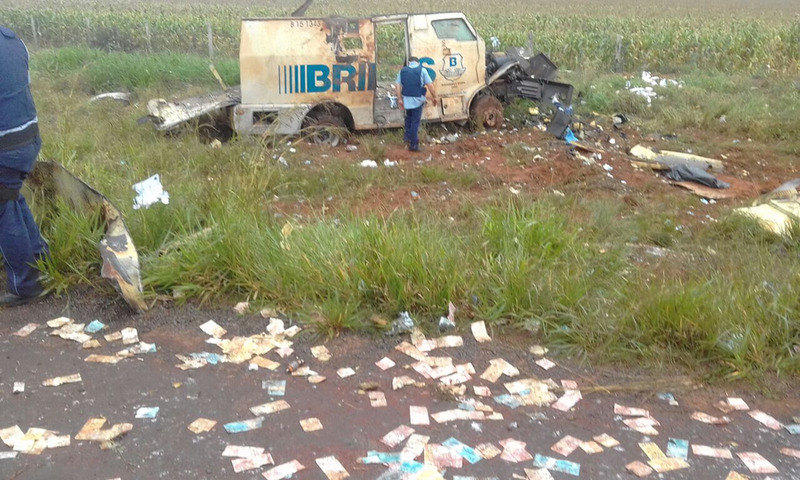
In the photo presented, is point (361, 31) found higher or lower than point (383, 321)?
higher

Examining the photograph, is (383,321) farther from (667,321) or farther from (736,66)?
(736,66)

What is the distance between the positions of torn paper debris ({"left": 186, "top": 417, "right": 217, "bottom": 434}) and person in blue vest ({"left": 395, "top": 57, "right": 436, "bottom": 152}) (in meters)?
6.92

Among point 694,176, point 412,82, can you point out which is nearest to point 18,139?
point 412,82

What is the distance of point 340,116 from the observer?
33.6ft

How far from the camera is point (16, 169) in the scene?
453 cm

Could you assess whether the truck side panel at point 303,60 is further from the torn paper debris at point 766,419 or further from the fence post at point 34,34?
the fence post at point 34,34

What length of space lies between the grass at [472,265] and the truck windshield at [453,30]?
4.02 m

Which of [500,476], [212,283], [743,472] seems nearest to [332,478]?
[500,476]

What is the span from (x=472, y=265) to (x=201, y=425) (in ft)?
6.87

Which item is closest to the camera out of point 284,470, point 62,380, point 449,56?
point 284,470

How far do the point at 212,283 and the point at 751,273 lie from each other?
364 cm

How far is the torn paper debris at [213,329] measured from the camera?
443cm

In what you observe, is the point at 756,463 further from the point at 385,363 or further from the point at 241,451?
the point at 241,451

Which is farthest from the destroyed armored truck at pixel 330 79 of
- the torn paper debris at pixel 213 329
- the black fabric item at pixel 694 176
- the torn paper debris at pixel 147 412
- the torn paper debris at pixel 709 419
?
the torn paper debris at pixel 709 419
